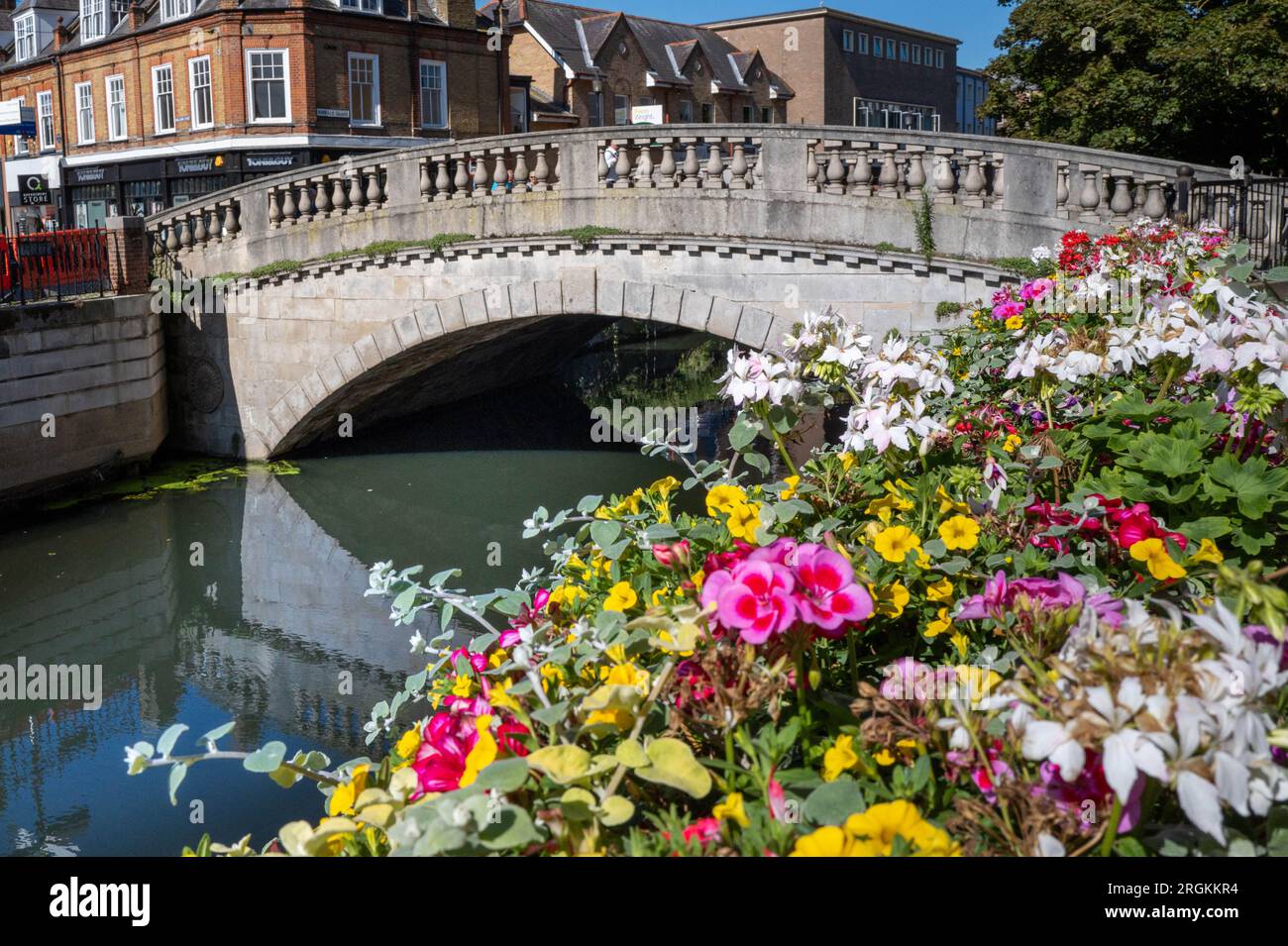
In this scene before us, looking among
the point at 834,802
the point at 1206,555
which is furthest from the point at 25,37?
the point at 834,802

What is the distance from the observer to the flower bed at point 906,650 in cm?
167

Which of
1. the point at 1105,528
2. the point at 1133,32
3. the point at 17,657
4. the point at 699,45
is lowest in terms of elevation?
the point at 17,657

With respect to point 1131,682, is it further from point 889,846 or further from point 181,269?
point 181,269

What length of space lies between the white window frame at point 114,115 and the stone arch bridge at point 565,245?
13836mm

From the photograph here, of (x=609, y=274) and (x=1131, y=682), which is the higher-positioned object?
(x=609, y=274)

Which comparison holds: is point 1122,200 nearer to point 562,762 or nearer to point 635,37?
point 562,762

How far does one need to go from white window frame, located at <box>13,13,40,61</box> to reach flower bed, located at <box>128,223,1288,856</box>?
33081 millimetres

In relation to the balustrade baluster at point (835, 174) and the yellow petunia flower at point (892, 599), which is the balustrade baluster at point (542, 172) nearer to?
the balustrade baluster at point (835, 174)

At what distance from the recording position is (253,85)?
2489cm

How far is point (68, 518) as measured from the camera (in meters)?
13.0

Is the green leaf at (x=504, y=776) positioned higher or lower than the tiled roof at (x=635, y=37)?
lower

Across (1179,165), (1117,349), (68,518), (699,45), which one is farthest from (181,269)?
(699,45)

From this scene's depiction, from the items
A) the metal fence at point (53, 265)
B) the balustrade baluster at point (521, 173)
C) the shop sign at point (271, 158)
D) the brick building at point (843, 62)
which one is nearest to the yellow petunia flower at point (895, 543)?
the balustrade baluster at point (521, 173)

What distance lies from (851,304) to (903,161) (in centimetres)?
125
